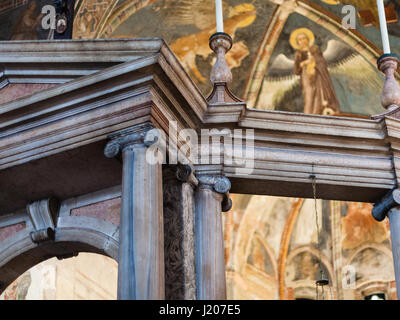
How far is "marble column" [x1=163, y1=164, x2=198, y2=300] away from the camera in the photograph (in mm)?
5824

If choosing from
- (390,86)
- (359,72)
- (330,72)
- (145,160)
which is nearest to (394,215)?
(390,86)

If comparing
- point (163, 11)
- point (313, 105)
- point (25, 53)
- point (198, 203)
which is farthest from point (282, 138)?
point (313, 105)

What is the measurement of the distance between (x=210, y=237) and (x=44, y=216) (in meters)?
1.69

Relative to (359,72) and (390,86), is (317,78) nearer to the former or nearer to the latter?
(359,72)

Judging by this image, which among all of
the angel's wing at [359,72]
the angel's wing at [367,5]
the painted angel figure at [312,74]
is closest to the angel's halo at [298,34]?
the painted angel figure at [312,74]

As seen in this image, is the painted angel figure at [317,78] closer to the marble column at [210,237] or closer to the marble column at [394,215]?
the marble column at [394,215]

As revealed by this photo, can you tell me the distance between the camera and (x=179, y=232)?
5.99m

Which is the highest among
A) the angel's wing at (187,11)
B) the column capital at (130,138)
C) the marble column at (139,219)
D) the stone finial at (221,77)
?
the angel's wing at (187,11)

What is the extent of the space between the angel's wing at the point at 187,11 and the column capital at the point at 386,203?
25.6ft

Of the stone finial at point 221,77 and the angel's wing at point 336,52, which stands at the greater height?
the angel's wing at point 336,52

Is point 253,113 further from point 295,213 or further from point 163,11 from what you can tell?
point 295,213

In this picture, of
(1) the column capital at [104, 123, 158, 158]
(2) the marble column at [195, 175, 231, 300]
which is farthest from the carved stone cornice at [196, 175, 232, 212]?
(1) the column capital at [104, 123, 158, 158]

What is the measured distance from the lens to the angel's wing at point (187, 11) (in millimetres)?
13617

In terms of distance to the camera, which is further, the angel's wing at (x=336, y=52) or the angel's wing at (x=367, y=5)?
the angel's wing at (x=336, y=52)
